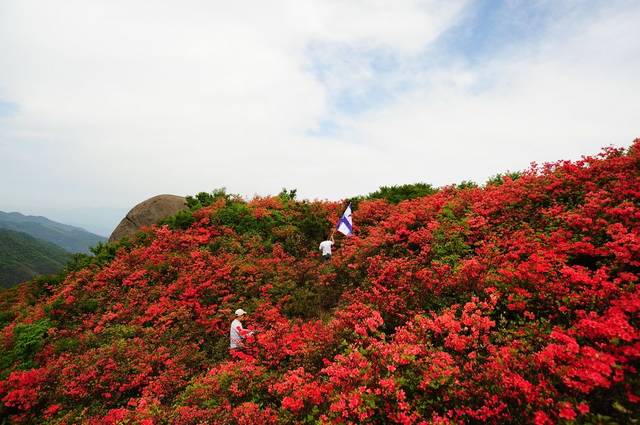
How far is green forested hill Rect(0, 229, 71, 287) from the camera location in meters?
89.7

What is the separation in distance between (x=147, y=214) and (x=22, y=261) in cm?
12172

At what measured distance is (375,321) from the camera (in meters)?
7.50

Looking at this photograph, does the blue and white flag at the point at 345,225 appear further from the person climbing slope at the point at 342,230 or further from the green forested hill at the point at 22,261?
the green forested hill at the point at 22,261

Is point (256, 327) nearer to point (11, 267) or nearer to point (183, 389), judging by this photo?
point (183, 389)

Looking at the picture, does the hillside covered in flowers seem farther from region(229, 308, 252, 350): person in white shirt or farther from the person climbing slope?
the person climbing slope

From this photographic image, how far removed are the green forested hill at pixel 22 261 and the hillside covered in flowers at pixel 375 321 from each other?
94820 mm

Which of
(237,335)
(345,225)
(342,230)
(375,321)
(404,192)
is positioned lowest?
(237,335)

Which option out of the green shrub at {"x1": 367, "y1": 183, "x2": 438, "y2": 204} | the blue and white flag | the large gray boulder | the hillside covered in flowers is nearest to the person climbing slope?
the blue and white flag

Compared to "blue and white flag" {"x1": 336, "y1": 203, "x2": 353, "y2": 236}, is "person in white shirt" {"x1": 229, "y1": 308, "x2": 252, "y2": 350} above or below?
below

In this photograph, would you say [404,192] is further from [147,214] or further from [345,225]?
[147,214]

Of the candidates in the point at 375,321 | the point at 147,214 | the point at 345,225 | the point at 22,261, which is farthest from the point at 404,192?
the point at 22,261

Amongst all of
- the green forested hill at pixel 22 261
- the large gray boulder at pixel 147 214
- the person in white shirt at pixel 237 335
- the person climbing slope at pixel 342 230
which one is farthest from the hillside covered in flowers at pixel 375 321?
the green forested hill at pixel 22 261

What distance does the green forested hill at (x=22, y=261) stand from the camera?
294ft

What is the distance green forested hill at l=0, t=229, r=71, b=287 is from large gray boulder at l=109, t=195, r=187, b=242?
81.0 meters
